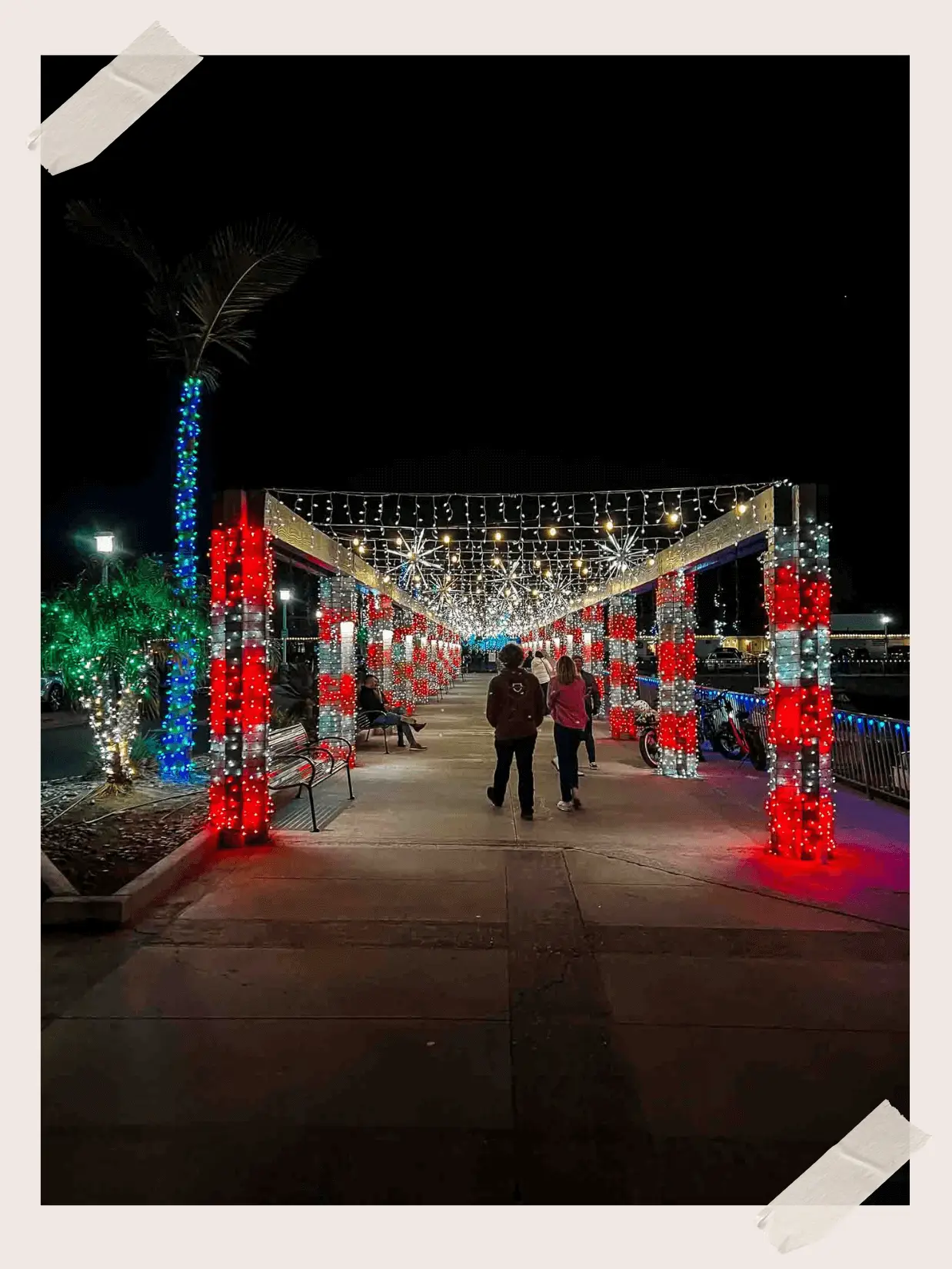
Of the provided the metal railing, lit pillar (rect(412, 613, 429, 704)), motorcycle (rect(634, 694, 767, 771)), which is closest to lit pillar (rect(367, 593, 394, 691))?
lit pillar (rect(412, 613, 429, 704))

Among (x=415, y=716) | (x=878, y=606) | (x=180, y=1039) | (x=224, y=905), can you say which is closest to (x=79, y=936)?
(x=224, y=905)

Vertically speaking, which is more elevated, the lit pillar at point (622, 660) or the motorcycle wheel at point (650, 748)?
the lit pillar at point (622, 660)

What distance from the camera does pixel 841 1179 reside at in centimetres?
251

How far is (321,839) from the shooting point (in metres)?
7.00

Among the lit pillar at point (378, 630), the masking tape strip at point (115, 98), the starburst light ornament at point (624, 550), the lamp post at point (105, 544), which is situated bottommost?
the lit pillar at point (378, 630)

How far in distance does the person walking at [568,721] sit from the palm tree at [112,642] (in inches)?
187

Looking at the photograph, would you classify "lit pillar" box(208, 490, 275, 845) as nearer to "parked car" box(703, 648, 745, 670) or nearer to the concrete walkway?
the concrete walkway

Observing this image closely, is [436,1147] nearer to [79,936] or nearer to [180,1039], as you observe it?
[180,1039]

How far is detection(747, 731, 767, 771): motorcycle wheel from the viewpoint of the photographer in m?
11.3

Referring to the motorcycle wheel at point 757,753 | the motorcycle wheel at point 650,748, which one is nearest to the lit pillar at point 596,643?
the motorcycle wheel at point 650,748

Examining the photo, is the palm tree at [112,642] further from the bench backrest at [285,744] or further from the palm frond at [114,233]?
the palm frond at [114,233]

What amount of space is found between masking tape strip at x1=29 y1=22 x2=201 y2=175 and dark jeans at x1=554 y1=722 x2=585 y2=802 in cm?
668

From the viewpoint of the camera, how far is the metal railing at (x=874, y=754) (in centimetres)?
879

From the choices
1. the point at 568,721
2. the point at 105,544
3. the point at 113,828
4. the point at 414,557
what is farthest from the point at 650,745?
the point at 414,557
